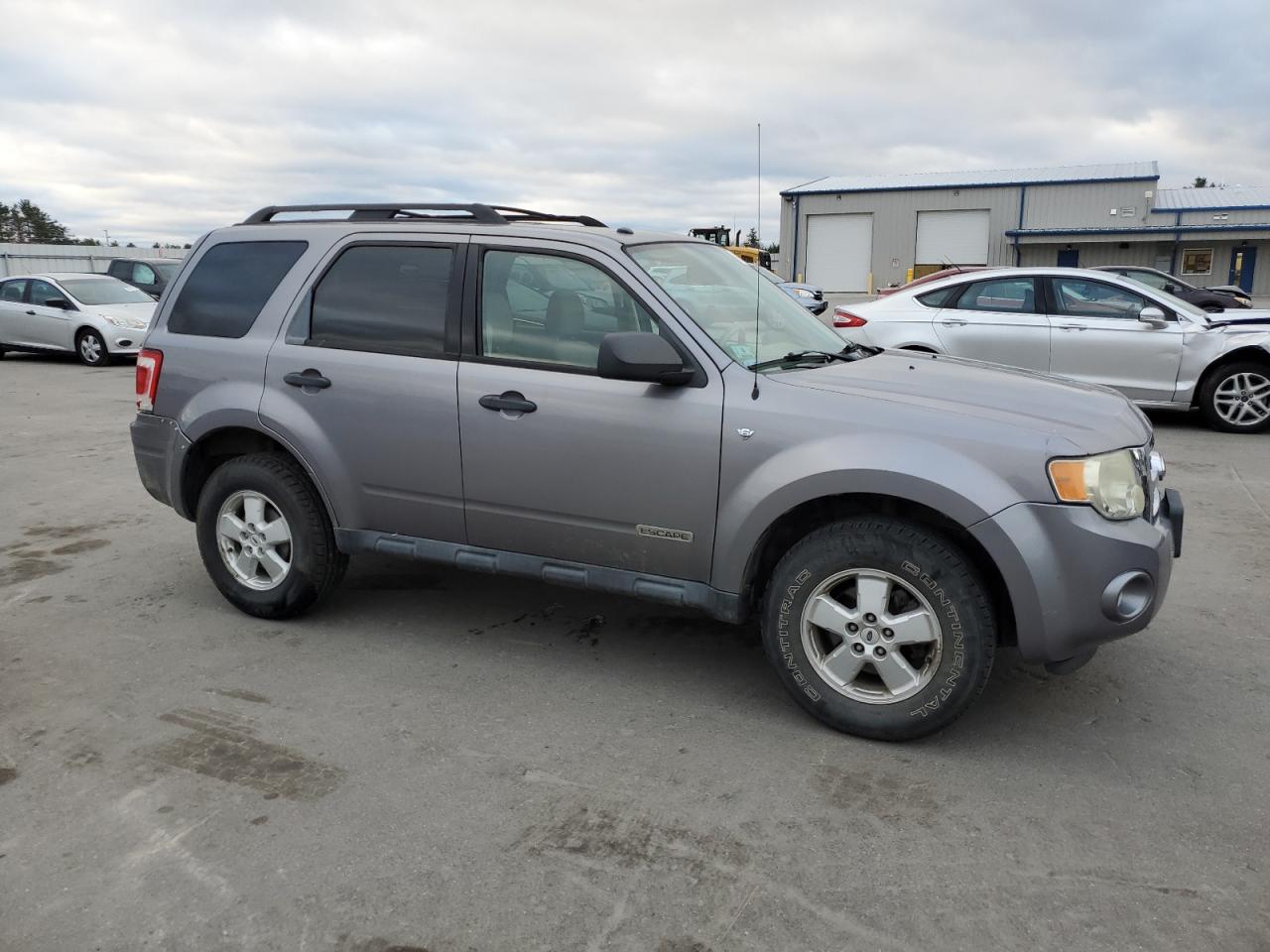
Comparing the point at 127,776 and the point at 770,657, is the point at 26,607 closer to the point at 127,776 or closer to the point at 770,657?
the point at 127,776

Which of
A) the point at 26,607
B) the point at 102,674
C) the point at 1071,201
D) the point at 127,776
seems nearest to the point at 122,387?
the point at 26,607

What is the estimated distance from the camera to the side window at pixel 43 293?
17.1 meters

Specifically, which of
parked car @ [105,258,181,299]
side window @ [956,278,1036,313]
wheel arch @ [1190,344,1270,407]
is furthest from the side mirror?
parked car @ [105,258,181,299]

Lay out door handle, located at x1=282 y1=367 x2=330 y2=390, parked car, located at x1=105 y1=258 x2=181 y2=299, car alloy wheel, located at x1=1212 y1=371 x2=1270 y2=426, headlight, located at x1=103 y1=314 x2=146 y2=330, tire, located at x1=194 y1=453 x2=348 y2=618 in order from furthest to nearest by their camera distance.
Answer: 1. parked car, located at x1=105 y1=258 x2=181 y2=299
2. headlight, located at x1=103 y1=314 x2=146 y2=330
3. car alloy wheel, located at x1=1212 y1=371 x2=1270 y2=426
4. tire, located at x1=194 y1=453 x2=348 y2=618
5. door handle, located at x1=282 y1=367 x2=330 y2=390

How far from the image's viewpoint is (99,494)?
738 cm

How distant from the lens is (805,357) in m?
4.09

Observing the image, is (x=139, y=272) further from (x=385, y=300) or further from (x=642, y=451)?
(x=642, y=451)

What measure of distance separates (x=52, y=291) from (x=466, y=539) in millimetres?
16335

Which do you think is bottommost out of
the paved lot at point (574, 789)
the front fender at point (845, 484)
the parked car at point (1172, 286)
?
the paved lot at point (574, 789)

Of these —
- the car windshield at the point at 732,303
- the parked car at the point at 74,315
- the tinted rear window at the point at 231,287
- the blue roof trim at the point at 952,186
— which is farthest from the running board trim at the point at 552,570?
the blue roof trim at the point at 952,186

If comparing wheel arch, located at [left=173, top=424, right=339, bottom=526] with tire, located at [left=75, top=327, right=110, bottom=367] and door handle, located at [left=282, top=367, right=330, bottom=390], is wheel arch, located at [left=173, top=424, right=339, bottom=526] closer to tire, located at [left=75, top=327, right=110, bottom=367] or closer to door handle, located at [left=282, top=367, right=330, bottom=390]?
door handle, located at [left=282, top=367, right=330, bottom=390]

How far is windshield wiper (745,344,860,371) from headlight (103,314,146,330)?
15.5 m

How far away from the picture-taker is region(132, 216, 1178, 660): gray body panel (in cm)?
329

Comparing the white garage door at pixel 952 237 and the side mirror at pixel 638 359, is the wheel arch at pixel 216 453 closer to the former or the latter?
the side mirror at pixel 638 359
